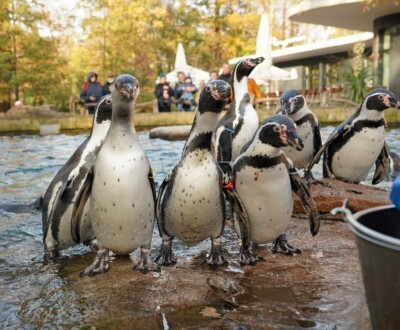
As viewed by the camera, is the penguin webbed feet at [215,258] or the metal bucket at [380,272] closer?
Result: the metal bucket at [380,272]

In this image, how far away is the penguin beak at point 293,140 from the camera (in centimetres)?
268

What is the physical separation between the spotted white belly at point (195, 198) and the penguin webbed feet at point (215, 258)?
102mm

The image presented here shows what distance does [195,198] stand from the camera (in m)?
2.77

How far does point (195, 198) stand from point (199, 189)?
0.17 ft

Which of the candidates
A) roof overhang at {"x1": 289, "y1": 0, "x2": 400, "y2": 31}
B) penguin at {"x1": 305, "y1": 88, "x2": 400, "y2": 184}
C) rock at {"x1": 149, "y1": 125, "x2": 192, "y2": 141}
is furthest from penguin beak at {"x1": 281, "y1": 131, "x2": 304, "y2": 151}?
roof overhang at {"x1": 289, "y1": 0, "x2": 400, "y2": 31}

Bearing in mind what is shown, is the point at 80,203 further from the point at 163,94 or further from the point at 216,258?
the point at 163,94

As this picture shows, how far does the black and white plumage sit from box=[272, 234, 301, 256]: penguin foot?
1.46m

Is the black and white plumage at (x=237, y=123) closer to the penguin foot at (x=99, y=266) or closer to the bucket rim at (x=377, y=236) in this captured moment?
the penguin foot at (x=99, y=266)

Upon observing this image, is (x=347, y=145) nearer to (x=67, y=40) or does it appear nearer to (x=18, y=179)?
(x=18, y=179)

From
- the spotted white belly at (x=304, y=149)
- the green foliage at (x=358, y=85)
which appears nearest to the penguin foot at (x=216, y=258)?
the spotted white belly at (x=304, y=149)

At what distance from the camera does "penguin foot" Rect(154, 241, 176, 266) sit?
2928 mm

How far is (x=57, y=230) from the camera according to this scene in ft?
10.4

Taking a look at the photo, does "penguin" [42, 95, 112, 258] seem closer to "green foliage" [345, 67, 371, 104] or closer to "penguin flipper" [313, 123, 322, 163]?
"penguin flipper" [313, 123, 322, 163]

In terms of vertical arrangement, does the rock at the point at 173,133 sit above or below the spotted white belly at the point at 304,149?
below
